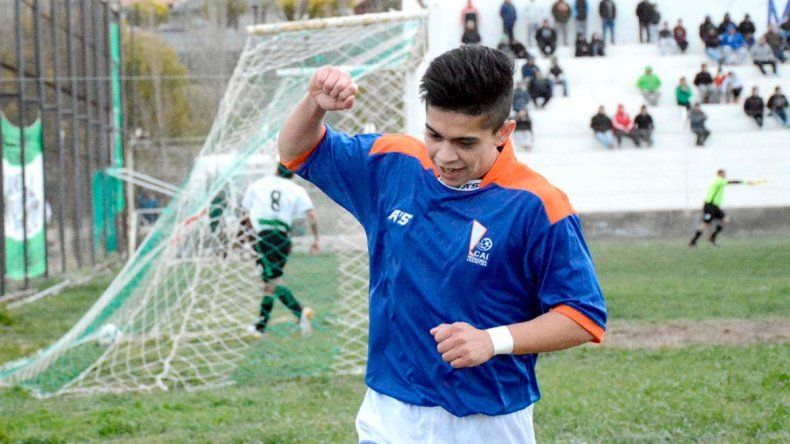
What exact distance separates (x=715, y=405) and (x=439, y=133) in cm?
459

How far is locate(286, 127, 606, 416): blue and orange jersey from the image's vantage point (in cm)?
343

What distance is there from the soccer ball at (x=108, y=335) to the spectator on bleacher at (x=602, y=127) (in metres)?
22.1

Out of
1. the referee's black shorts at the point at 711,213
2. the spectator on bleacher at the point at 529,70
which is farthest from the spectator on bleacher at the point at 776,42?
the referee's black shorts at the point at 711,213

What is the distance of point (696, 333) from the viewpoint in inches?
436

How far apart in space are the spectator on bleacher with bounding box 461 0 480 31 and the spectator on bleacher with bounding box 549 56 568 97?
234 centimetres

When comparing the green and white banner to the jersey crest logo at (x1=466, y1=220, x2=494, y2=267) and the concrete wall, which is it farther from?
the concrete wall

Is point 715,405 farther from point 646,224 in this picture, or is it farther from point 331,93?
point 646,224

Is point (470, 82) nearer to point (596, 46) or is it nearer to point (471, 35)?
point (471, 35)

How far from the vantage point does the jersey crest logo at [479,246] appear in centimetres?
346

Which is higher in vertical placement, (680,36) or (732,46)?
(680,36)

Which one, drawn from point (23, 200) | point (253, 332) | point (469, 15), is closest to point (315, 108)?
point (253, 332)

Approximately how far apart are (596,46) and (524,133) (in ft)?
16.9

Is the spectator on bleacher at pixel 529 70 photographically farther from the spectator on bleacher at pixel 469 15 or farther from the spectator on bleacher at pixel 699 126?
the spectator on bleacher at pixel 699 126

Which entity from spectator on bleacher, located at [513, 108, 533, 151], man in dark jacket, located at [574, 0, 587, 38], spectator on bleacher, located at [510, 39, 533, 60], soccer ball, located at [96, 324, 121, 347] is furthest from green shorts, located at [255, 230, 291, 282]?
man in dark jacket, located at [574, 0, 587, 38]
